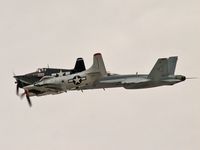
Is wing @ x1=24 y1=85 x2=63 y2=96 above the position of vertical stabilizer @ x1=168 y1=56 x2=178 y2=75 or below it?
below

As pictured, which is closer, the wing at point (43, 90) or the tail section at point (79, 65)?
the wing at point (43, 90)

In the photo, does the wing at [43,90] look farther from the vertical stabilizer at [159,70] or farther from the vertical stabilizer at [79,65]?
the vertical stabilizer at [159,70]

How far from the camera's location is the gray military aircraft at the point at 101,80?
548 feet

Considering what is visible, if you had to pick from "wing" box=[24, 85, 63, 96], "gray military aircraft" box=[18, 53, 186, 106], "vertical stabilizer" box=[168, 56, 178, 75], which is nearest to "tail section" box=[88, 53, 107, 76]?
"gray military aircraft" box=[18, 53, 186, 106]

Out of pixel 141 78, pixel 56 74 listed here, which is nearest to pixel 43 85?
pixel 56 74

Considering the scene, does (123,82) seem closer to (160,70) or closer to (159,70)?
(159,70)

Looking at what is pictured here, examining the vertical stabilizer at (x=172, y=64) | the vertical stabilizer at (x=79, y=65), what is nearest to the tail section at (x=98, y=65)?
the vertical stabilizer at (x=79, y=65)

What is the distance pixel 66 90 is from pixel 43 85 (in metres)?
3.89

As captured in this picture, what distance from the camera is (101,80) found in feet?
563

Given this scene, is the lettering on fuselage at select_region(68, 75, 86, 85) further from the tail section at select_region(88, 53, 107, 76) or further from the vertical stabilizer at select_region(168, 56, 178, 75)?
the vertical stabilizer at select_region(168, 56, 178, 75)

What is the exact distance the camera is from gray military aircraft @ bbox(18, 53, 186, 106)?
16712 centimetres

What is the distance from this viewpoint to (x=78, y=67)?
176 meters

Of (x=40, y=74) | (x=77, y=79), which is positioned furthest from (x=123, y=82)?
(x=40, y=74)

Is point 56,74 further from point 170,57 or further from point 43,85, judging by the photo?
point 170,57
